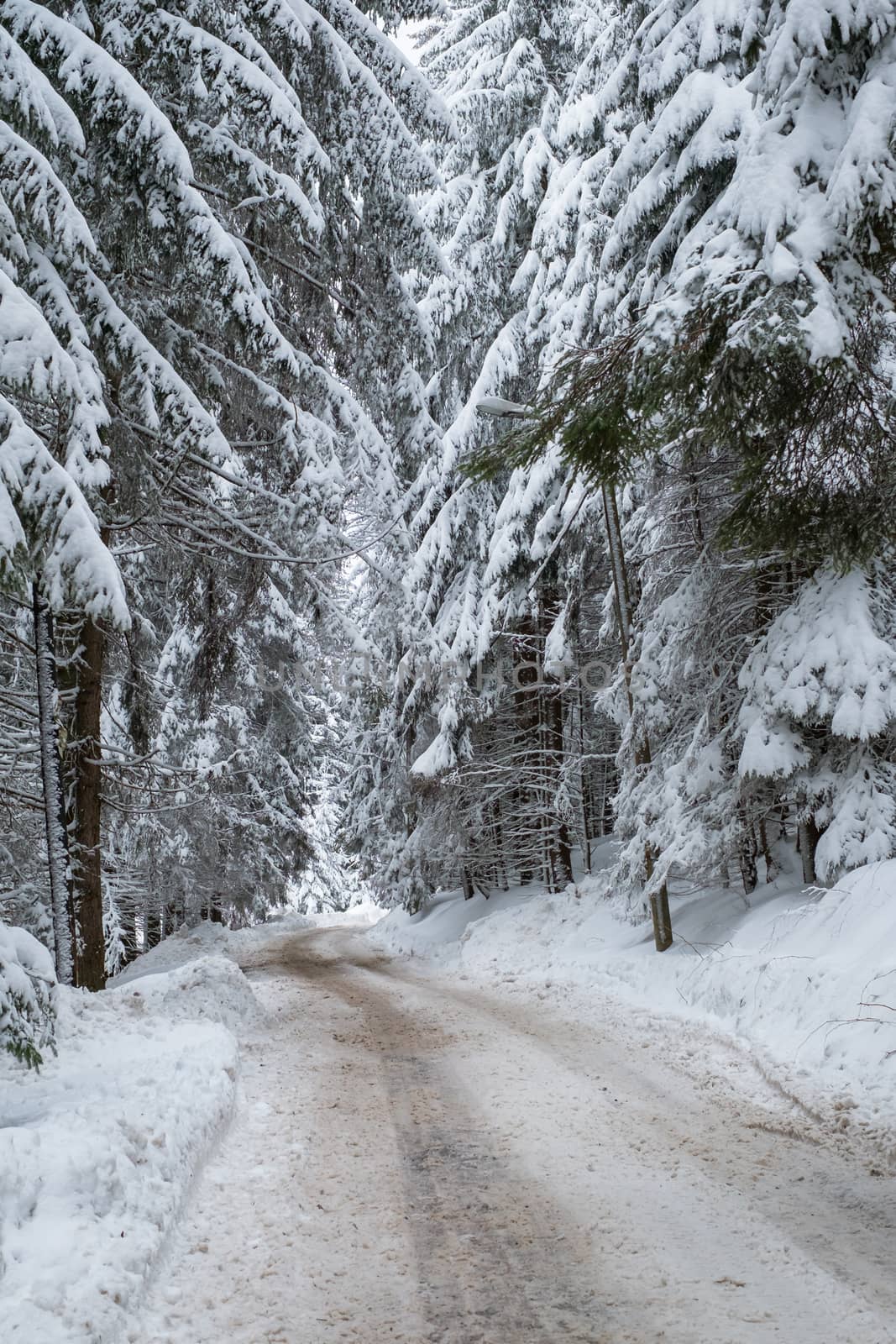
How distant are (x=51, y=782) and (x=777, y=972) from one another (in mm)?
6514

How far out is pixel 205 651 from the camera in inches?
439

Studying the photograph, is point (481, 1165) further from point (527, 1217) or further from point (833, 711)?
point (833, 711)

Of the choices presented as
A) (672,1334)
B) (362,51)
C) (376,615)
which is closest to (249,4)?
(362,51)

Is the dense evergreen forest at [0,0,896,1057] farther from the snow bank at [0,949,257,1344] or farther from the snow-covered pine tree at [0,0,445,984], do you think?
the snow bank at [0,949,257,1344]

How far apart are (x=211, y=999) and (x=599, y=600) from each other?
1136 cm

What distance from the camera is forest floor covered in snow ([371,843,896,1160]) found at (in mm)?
6312

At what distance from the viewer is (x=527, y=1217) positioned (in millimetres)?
4516

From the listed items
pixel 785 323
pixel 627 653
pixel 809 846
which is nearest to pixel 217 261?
pixel 785 323

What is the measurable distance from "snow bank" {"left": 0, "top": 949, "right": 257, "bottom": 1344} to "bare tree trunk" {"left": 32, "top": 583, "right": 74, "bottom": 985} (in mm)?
552

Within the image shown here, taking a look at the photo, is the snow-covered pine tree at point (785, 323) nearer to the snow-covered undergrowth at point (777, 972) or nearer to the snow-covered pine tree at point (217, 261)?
the snow-covered pine tree at point (217, 261)

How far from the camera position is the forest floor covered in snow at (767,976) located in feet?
20.7

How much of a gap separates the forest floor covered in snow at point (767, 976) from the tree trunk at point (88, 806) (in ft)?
17.7

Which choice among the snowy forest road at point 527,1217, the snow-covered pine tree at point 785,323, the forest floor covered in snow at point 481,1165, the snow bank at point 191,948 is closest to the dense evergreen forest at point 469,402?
the snow-covered pine tree at point 785,323

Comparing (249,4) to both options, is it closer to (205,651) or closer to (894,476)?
(205,651)
